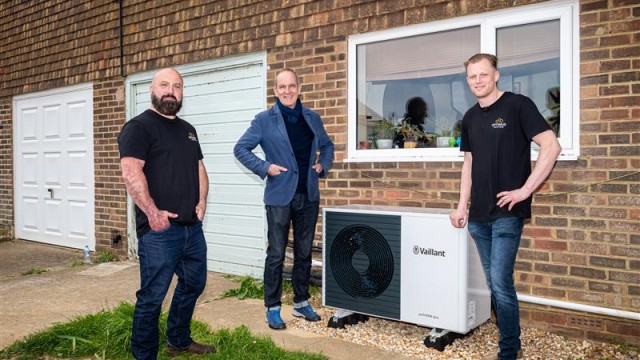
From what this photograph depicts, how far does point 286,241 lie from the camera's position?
4.51 m

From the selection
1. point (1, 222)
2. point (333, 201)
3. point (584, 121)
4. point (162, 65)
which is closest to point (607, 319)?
point (584, 121)

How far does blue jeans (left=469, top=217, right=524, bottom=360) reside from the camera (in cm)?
345

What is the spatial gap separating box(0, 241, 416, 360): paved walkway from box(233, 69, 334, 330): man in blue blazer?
0.39 m

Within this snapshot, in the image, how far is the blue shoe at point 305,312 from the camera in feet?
15.3

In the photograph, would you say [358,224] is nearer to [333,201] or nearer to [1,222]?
[333,201]

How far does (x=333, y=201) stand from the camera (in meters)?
5.61

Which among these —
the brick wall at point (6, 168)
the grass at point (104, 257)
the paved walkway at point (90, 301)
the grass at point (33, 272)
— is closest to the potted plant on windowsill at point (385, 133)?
the paved walkway at point (90, 301)

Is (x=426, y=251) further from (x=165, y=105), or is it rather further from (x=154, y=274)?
(x=165, y=105)

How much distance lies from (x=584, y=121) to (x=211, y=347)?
10.0 feet

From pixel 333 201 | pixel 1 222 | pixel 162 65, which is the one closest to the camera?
pixel 333 201

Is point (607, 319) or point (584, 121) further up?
point (584, 121)

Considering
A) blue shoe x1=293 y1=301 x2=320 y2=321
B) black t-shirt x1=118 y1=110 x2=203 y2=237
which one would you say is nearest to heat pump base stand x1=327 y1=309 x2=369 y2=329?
blue shoe x1=293 y1=301 x2=320 y2=321

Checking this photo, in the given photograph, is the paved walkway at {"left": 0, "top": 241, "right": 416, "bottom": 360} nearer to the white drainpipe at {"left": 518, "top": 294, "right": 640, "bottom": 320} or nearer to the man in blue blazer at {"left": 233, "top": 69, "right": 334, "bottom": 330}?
the man in blue blazer at {"left": 233, "top": 69, "right": 334, "bottom": 330}

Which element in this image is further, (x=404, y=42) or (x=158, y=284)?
(x=404, y=42)
